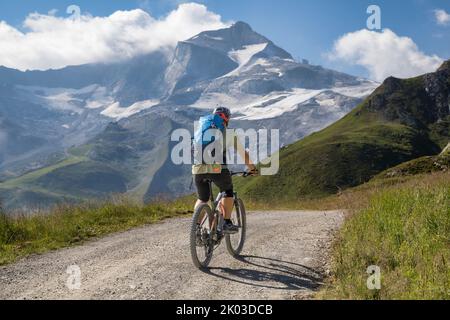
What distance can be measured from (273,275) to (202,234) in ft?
5.75

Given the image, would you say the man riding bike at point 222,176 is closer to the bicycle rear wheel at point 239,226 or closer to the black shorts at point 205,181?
the black shorts at point 205,181

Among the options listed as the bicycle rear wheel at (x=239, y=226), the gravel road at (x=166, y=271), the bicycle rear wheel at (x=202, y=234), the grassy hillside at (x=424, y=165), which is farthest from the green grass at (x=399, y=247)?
the grassy hillside at (x=424, y=165)

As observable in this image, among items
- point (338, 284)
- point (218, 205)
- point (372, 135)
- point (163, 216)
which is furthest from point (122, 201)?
point (372, 135)

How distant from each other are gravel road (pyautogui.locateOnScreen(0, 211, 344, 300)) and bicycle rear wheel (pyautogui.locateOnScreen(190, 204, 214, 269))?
24cm

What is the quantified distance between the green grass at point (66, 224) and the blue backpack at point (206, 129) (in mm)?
5367

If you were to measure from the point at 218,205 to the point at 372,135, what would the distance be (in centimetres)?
18987

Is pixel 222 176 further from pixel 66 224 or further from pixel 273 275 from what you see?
pixel 66 224

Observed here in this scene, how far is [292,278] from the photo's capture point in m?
9.53

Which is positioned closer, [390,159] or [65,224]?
[65,224]

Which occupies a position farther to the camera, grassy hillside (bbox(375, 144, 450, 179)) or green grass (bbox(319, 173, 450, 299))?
grassy hillside (bbox(375, 144, 450, 179))

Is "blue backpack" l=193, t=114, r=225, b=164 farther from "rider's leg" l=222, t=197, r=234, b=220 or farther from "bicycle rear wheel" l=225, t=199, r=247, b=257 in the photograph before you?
"bicycle rear wheel" l=225, t=199, r=247, b=257

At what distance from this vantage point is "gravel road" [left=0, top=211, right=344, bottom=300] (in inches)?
330

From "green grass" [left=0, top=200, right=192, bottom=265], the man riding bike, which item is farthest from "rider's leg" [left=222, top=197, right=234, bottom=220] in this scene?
"green grass" [left=0, top=200, right=192, bottom=265]
